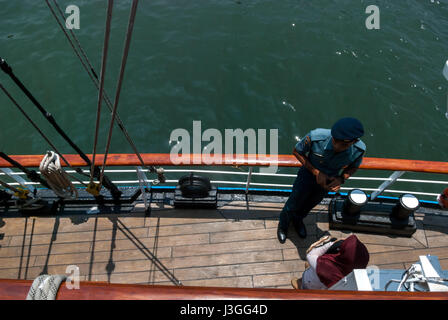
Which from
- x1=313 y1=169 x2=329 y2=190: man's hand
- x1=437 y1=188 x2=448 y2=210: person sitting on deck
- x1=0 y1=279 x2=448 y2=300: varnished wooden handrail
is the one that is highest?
x1=437 y1=188 x2=448 y2=210: person sitting on deck

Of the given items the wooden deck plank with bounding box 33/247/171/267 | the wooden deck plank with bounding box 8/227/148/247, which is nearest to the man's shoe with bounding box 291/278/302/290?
the wooden deck plank with bounding box 33/247/171/267

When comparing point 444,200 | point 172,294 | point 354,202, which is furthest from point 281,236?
point 172,294

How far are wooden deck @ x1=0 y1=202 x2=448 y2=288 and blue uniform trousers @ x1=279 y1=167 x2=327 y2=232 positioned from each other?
0.31m

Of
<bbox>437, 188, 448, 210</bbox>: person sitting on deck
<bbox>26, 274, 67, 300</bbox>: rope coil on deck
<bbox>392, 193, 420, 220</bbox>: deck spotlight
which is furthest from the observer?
<bbox>437, 188, 448, 210</bbox>: person sitting on deck

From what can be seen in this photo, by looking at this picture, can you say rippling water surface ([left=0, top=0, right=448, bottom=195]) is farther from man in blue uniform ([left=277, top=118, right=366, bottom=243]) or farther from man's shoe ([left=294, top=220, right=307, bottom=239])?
man in blue uniform ([left=277, top=118, right=366, bottom=243])

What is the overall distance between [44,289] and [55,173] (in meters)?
2.71

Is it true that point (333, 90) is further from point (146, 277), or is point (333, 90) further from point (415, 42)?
point (146, 277)

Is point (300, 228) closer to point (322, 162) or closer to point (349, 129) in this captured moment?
point (322, 162)

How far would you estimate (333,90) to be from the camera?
8289mm

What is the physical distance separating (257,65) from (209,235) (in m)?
6.64

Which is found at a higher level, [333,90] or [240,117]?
[333,90]

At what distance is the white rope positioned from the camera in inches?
121

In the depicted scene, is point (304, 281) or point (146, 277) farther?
point (146, 277)
